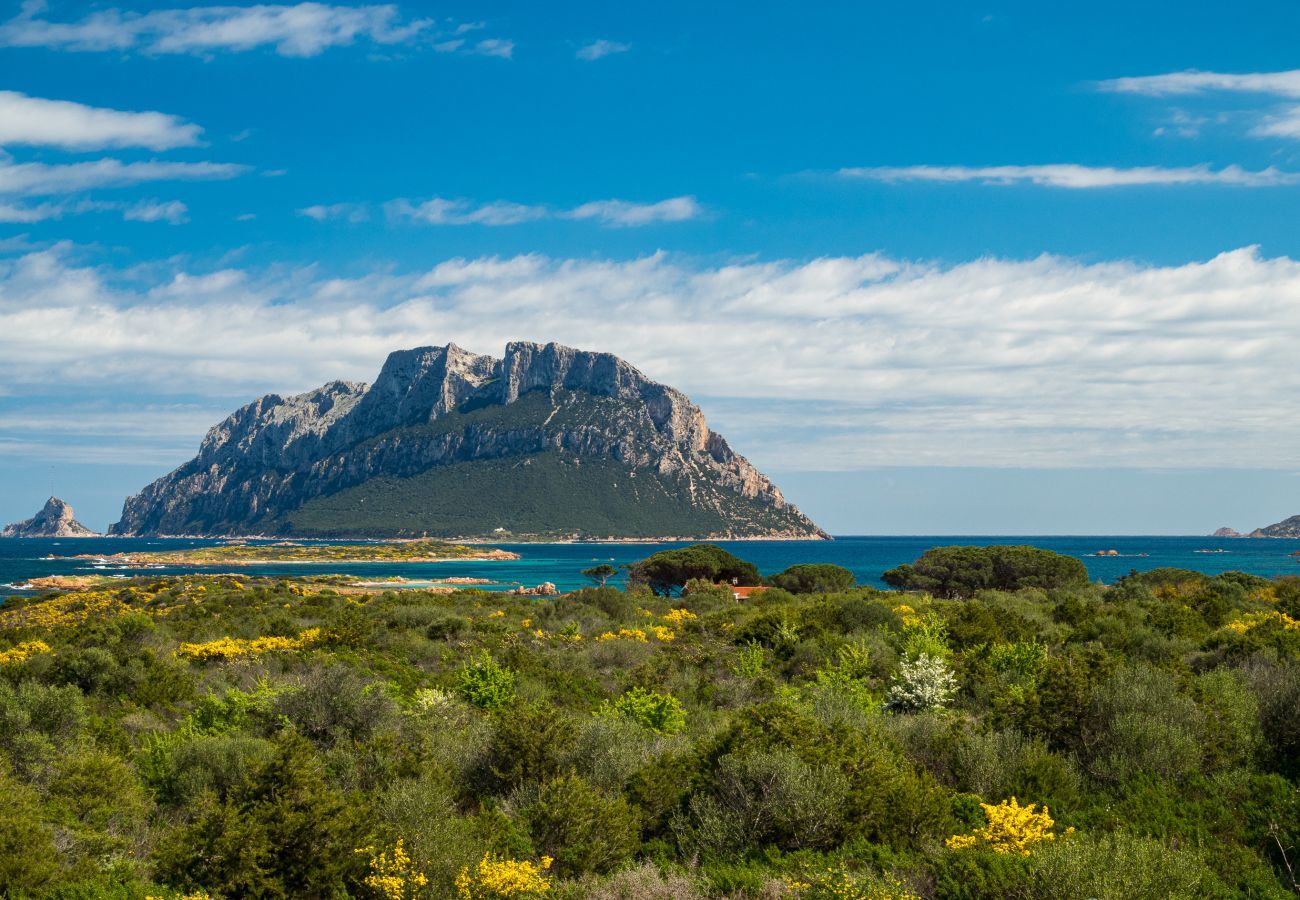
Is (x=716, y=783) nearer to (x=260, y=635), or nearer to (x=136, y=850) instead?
(x=136, y=850)

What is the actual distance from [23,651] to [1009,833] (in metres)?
29.1

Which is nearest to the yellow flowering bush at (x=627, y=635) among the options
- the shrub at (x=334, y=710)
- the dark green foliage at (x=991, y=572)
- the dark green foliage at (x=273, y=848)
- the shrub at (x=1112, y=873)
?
the shrub at (x=334, y=710)

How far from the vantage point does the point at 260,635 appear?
1389 inches

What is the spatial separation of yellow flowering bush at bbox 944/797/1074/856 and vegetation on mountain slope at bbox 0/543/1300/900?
1.5 inches

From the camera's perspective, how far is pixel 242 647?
29.7 m

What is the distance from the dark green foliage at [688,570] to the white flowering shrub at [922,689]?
54060 mm

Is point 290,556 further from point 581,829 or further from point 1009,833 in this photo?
point 1009,833

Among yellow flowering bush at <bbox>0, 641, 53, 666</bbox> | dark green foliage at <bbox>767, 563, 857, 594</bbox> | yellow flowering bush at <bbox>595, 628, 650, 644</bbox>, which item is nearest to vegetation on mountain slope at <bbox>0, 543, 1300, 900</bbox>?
yellow flowering bush at <bbox>0, 641, 53, 666</bbox>

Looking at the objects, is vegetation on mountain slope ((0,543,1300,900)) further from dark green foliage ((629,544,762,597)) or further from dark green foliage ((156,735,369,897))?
dark green foliage ((629,544,762,597))

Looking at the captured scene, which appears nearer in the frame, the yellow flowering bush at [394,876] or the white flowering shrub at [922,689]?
the yellow flowering bush at [394,876]

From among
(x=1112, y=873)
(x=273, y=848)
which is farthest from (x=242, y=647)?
(x=1112, y=873)

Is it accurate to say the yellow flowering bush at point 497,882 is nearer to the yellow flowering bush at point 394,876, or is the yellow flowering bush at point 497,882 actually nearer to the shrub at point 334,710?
the yellow flowering bush at point 394,876

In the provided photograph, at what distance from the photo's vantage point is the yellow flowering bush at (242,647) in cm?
2845

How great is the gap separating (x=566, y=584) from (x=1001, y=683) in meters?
80.6
